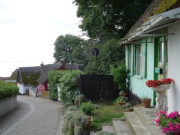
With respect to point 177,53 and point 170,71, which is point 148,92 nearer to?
point 170,71

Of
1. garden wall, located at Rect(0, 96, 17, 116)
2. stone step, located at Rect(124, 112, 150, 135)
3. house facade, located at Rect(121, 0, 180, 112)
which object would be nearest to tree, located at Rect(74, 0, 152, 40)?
house facade, located at Rect(121, 0, 180, 112)

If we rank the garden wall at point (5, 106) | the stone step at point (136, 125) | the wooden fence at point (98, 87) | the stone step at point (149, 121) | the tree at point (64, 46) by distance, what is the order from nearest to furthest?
the stone step at point (149, 121) → the stone step at point (136, 125) → the wooden fence at point (98, 87) → the garden wall at point (5, 106) → the tree at point (64, 46)

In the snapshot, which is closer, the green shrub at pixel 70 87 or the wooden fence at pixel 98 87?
the wooden fence at pixel 98 87

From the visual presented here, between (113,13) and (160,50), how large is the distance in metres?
7.84

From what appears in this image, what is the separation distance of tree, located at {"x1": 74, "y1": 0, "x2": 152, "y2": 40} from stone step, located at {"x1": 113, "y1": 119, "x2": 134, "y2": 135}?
8.77m

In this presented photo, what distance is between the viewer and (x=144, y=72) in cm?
861

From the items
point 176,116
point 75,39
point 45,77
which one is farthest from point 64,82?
point 75,39

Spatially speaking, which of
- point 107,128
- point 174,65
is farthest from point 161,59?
point 107,128

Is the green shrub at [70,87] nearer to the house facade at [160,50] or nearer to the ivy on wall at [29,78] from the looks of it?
the house facade at [160,50]

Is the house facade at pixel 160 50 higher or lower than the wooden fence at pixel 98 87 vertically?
higher

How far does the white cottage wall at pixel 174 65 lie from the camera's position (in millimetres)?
4945

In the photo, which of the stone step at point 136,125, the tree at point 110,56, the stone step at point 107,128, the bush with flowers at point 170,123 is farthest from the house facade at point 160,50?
the tree at point 110,56

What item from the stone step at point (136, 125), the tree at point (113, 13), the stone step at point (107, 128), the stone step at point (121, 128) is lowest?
the stone step at point (107, 128)

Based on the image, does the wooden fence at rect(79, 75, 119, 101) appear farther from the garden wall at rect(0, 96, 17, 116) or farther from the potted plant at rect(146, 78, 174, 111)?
the potted plant at rect(146, 78, 174, 111)
